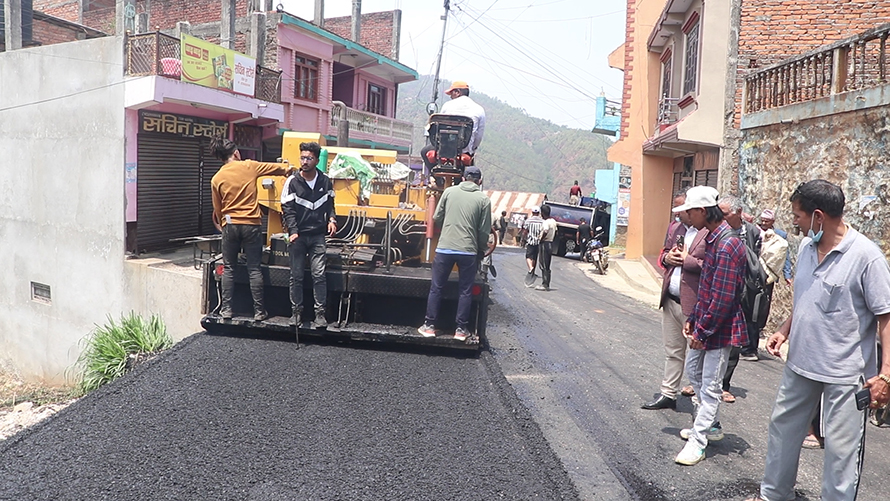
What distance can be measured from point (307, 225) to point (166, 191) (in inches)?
379

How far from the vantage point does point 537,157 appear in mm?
90688

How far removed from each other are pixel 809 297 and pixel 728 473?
1.44 metres

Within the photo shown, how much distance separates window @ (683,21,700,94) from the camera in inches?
560

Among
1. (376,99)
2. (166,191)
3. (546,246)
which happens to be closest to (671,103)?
(546,246)

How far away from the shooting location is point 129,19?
18.0 m

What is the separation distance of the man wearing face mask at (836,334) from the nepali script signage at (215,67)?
12.6m

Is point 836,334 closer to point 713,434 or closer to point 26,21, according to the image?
point 713,434

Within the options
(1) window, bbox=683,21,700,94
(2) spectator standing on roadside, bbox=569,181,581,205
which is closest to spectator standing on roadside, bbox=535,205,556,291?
(1) window, bbox=683,21,700,94

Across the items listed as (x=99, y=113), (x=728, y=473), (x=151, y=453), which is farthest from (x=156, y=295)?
(x=728, y=473)

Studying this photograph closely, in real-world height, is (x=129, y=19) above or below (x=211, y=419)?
above

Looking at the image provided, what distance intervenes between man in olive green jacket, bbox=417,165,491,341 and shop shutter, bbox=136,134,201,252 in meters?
9.37

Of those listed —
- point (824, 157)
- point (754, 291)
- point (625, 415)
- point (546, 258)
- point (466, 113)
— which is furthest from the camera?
point (546, 258)

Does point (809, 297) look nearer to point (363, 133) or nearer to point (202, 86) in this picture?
point (202, 86)

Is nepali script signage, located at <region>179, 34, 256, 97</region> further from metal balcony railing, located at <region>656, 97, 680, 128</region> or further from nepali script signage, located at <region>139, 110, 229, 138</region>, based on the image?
metal balcony railing, located at <region>656, 97, 680, 128</region>
